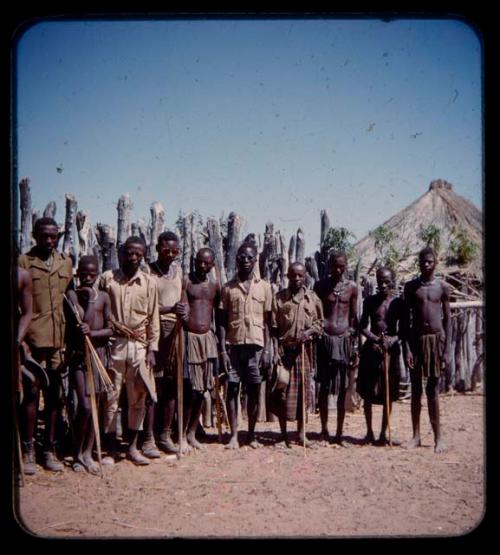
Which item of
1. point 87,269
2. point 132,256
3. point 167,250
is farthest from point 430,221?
point 87,269

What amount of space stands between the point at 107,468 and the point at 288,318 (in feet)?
7.86

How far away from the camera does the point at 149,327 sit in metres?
5.59

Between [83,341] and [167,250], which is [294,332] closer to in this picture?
[167,250]

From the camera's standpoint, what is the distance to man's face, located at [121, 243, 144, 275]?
18.0ft

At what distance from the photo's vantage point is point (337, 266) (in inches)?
248

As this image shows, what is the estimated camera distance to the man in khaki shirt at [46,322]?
4973 mm

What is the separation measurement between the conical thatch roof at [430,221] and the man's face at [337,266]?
9.67 metres

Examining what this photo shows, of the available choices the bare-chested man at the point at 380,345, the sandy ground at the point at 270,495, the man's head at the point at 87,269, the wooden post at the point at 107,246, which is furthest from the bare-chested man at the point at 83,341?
the bare-chested man at the point at 380,345

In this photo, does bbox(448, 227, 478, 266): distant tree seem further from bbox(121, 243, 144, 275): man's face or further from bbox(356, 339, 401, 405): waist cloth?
bbox(121, 243, 144, 275): man's face

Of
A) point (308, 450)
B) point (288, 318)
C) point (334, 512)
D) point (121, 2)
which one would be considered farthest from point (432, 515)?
point (121, 2)

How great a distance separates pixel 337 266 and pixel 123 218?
2.68 meters

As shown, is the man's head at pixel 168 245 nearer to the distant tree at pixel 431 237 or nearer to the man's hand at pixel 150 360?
the man's hand at pixel 150 360

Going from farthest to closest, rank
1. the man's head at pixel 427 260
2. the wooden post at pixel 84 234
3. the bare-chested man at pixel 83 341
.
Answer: the wooden post at pixel 84 234
the man's head at pixel 427 260
the bare-chested man at pixel 83 341

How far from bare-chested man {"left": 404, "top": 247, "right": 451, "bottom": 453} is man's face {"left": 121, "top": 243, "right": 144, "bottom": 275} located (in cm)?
289
